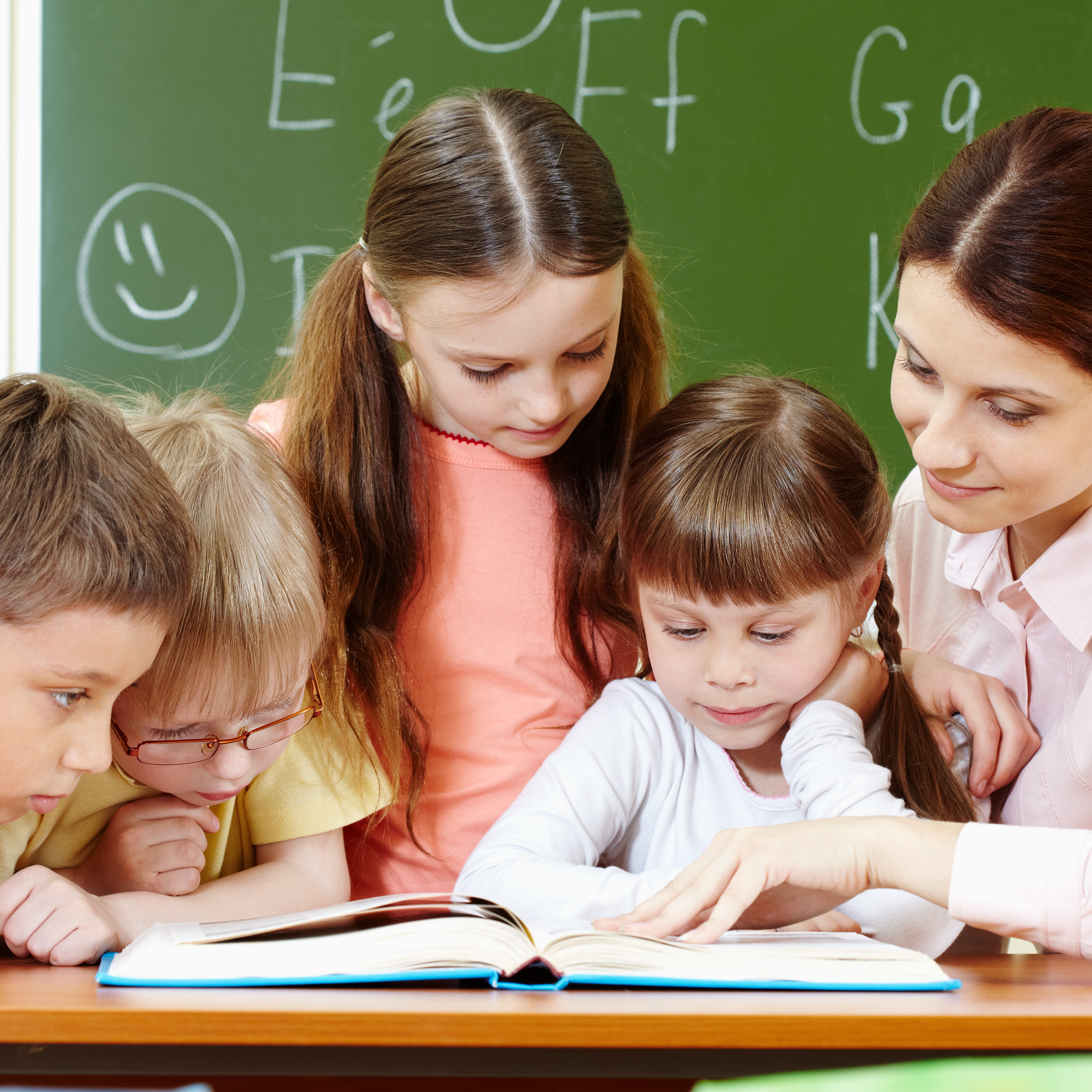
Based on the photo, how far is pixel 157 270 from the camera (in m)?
1.81

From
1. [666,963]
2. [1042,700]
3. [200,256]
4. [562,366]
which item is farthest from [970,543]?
[200,256]

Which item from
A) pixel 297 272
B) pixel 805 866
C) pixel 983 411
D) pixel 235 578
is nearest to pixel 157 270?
pixel 297 272

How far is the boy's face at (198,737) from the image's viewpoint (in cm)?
87

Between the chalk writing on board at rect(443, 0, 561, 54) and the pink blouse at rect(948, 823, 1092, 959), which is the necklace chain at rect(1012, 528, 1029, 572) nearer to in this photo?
the pink blouse at rect(948, 823, 1092, 959)

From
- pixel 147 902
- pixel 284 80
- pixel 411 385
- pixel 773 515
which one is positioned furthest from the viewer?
pixel 284 80

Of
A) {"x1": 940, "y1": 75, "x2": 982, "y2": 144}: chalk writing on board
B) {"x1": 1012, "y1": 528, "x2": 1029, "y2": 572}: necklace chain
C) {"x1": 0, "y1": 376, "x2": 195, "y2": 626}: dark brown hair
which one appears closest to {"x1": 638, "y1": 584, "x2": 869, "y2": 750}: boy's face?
{"x1": 1012, "y1": 528, "x2": 1029, "y2": 572}: necklace chain

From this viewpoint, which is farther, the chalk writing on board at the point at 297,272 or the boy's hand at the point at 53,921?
the chalk writing on board at the point at 297,272

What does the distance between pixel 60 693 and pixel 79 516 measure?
0.11 m

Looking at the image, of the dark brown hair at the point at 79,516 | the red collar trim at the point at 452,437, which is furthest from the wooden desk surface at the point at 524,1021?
the red collar trim at the point at 452,437

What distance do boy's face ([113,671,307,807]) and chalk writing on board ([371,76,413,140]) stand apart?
119cm

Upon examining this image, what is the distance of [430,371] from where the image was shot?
1100mm

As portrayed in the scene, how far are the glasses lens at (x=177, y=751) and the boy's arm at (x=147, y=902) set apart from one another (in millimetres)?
99

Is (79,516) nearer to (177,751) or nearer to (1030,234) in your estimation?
(177,751)

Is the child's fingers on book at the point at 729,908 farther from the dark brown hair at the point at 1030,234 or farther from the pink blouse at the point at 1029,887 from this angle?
the dark brown hair at the point at 1030,234
